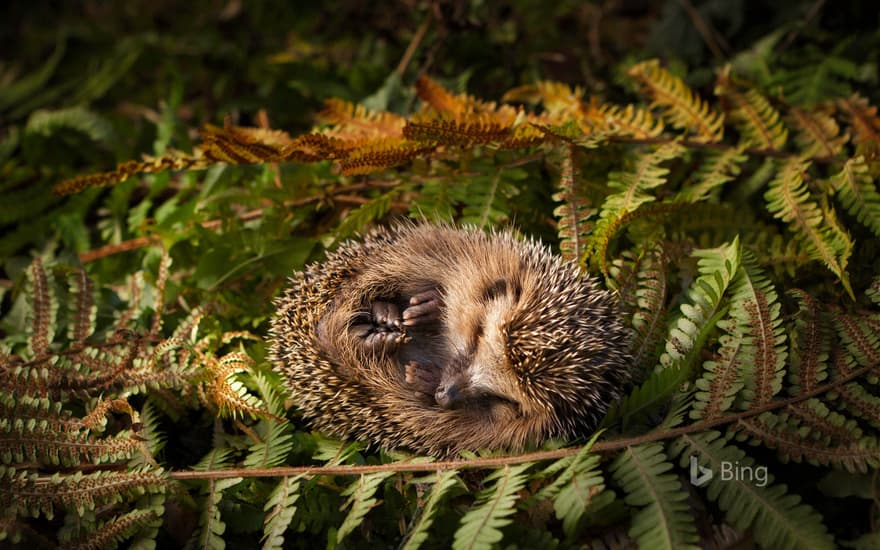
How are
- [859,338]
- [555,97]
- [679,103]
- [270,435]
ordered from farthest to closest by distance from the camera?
[555,97]
[679,103]
[270,435]
[859,338]

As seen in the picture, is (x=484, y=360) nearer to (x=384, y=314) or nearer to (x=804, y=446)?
(x=384, y=314)

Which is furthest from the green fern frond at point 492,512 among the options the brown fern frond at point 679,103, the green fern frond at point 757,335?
the brown fern frond at point 679,103

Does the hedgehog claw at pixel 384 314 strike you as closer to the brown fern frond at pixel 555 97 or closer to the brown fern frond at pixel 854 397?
the brown fern frond at pixel 555 97

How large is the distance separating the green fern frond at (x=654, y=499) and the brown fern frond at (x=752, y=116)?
6.50ft

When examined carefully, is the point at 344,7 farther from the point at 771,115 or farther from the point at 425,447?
the point at 425,447

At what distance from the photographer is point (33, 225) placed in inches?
172

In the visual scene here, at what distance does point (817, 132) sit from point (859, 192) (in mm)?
675

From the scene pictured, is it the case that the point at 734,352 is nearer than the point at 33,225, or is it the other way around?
the point at 734,352

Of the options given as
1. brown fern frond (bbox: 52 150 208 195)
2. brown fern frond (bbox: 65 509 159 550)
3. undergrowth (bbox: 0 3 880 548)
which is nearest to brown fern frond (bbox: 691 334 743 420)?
undergrowth (bbox: 0 3 880 548)

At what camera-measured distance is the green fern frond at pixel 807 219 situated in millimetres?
2826

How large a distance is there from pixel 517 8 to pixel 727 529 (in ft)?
14.7

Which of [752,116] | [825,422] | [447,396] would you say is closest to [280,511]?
[447,396]

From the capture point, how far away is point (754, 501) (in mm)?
2205

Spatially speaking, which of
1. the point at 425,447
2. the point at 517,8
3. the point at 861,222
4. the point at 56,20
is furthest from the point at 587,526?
the point at 56,20
